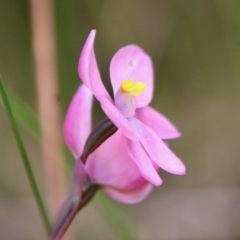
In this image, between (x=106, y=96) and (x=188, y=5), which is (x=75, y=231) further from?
(x=106, y=96)

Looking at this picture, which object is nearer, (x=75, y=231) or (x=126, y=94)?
(x=126, y=94)

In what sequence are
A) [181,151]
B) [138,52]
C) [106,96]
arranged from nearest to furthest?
1. [106,96]
2. [138,52]
3. [181,151]

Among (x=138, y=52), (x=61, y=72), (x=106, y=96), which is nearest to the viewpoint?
(x=106, y=96)

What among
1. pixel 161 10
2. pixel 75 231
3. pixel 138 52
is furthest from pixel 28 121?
pixel 161 10

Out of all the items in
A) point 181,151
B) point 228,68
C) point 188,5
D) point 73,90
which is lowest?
point 181,151

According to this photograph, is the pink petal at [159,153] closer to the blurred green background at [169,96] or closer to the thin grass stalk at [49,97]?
the thin grass stalk at [49,97]

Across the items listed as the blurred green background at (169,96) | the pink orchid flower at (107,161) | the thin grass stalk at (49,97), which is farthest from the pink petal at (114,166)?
the blurred green background at (169,96)

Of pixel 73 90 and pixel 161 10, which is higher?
pixel 161 10
